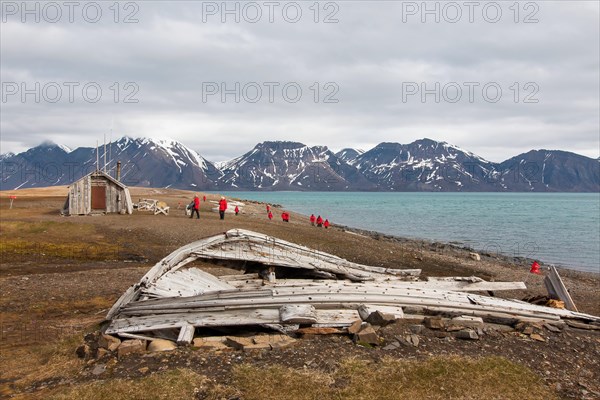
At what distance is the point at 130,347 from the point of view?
30.4ft

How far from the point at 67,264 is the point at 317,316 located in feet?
54.9

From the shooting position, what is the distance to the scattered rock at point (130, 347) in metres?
9.19

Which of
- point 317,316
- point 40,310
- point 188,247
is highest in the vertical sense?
point 188,247

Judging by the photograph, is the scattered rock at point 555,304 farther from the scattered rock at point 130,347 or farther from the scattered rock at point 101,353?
the scattered rock at point 101,353

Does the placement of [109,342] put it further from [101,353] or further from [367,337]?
[367,337]

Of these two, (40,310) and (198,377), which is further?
(40,310)

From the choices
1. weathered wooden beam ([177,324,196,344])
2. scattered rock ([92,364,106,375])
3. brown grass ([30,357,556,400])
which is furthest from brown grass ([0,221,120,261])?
brown grass ([30,357,556,400])

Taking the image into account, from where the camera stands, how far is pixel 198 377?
8.02 meters

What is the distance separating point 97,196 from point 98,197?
0.42ft

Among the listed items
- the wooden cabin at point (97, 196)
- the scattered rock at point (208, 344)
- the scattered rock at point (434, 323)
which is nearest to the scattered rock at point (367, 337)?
the scattered rock at point (434, 323)

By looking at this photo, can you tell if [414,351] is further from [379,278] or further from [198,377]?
[198,377]

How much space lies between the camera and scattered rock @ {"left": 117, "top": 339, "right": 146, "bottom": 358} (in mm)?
9188

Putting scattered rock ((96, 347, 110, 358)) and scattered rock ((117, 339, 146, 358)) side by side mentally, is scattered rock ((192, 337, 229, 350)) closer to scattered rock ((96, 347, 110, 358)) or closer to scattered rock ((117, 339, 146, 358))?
scattered rock ((117, 339, 146, 358))

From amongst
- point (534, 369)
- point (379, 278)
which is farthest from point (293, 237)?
point (534, 369)
